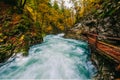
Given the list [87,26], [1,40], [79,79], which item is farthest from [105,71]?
[87,26]

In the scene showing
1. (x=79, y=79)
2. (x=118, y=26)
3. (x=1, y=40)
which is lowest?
(x=79, y=79)

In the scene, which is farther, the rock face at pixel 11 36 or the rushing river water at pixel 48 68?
the rock face at pixel 11 36

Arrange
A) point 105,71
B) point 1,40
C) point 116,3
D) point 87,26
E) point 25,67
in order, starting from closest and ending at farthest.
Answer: point 105,71
point 25,67
point 1,40
point 116,3
point 87,26

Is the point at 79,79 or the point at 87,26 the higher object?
the point at 87,26

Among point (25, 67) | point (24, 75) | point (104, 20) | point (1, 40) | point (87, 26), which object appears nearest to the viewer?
point (24, 75)

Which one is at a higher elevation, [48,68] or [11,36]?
[11,36]

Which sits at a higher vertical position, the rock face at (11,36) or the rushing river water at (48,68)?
the rock face at (11,36)

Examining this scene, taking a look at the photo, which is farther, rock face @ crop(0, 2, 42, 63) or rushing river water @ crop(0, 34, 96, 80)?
rock face @ crop(0, 2, 42, 63)

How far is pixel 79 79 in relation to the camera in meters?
9.18

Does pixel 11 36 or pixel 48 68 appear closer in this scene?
pixel 48 68

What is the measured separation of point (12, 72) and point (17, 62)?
1.55 m

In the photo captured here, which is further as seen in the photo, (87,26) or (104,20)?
(87,26)

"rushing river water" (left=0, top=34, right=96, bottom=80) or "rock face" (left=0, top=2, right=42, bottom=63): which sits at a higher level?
"rock face" (left=0, top=2, right=42, bottom=63)

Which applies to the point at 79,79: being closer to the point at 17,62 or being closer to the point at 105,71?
the point at 105,71
